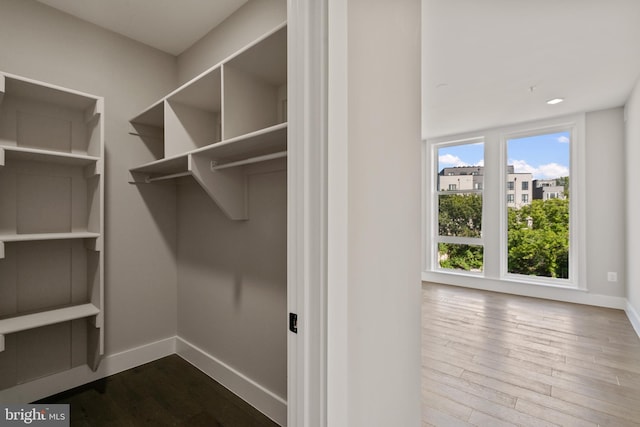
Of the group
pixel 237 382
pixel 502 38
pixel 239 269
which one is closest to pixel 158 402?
pixel 237 382

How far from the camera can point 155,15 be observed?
2119 millimetres

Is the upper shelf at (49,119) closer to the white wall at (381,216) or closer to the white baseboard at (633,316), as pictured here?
the white wall at (381,216)

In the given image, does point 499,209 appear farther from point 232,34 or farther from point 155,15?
point 155,15

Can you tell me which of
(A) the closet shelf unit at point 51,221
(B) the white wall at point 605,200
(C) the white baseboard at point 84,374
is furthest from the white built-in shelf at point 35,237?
(B) the white wall at point 605,200

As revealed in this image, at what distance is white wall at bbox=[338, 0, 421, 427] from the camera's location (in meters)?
0.92

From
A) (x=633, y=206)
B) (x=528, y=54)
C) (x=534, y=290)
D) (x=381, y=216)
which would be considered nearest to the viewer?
(x=381, y=216)

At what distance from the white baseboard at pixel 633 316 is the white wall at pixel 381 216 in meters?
3.31

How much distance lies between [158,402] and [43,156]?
1.64 meters

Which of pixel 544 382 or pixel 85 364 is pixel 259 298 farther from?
pixel 544 382

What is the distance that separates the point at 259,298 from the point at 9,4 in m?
2.34

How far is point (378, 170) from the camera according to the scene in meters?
1.04

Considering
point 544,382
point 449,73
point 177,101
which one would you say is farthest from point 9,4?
point 544,382

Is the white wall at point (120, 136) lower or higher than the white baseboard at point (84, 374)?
higher

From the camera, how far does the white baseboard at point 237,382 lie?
5.77ft
